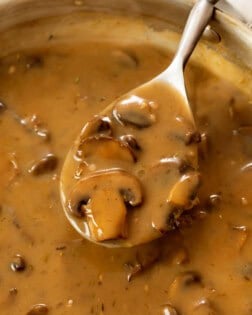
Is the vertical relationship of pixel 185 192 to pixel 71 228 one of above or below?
above

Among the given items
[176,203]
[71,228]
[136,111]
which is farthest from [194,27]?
[71,228]

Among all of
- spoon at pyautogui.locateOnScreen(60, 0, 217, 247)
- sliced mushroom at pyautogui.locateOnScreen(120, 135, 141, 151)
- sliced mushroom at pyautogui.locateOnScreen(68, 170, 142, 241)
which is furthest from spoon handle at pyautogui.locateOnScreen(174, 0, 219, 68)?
sliced mushroom at pyautogui.locateOnScreen(68, 170, 142, 241)

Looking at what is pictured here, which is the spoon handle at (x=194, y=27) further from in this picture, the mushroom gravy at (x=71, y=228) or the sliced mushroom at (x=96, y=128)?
the sliced mushroom at (x=96, y=128)

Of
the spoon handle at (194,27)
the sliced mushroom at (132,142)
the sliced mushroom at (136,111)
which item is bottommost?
the sliced mushroom at (132,142)

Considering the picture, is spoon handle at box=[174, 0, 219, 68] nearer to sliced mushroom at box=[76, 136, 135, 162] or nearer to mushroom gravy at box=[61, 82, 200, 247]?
mushroom gravy at box=[61, 82, 200, 247]

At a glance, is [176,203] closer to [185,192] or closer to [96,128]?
[185,192]

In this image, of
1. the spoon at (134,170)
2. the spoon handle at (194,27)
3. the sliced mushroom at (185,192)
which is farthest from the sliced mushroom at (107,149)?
the spoon handle at (194,27)
